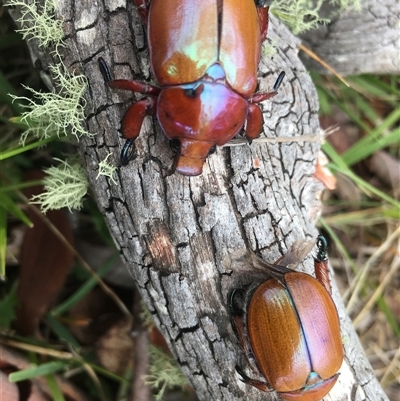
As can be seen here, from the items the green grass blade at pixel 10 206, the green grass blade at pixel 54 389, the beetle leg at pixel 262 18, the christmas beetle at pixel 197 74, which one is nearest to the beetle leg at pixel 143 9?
the christmas beetle at pixel 197 74

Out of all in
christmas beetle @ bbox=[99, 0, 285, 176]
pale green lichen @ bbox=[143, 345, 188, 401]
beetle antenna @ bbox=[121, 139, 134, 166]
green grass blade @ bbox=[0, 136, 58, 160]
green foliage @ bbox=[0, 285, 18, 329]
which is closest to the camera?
christmas beetle @ bbox=[99, 0, 285, 176]

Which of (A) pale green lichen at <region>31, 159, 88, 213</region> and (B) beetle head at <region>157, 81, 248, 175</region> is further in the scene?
(A) pale green lichen at <region>31, 159, 88, 213</region>

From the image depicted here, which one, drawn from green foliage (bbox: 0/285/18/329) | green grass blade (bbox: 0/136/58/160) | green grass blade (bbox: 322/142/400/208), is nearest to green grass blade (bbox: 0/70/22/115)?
green grass blade (bbox: 0/136/58/160)

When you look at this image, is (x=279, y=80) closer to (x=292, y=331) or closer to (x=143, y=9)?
(x=143, y=9)

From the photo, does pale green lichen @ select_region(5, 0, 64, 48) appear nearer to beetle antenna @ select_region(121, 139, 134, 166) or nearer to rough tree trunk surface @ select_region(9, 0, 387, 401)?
rough tree trunk surface @ select_region(9, 0, 387, 401)

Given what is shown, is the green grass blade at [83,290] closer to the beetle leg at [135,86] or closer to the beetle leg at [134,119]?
the beetle leg at [134,119]

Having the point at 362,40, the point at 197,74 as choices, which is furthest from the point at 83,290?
the point at 362,40
